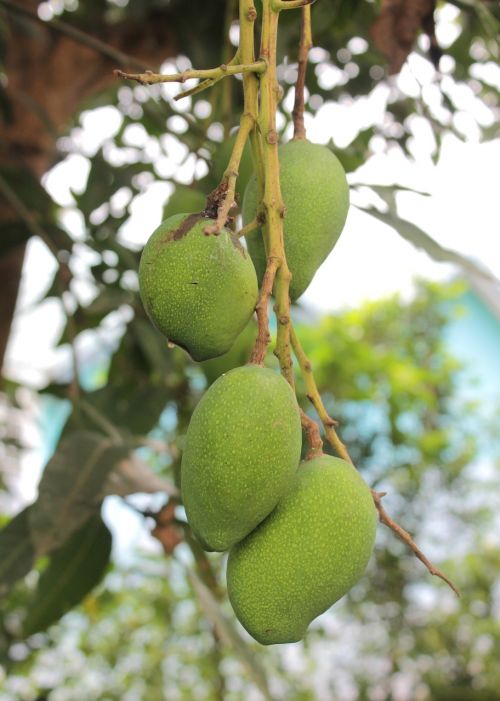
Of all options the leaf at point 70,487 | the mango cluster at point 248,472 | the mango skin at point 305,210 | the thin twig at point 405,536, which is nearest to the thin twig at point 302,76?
the mango skin at point 305,210

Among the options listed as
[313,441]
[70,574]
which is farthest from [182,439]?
[313,441]

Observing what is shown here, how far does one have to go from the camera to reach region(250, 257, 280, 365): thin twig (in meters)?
0.46

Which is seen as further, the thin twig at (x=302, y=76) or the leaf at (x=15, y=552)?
the leaf at (x=15, y=552)

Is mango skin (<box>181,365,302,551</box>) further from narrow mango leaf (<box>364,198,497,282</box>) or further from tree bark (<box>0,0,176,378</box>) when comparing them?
tree bark (<box>0,0,176,378</box>)

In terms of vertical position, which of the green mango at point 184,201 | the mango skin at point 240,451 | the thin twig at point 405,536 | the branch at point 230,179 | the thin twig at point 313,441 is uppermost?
the branch at point 230,179

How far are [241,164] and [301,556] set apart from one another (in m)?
0.37

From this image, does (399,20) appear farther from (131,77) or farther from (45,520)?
(45,520)

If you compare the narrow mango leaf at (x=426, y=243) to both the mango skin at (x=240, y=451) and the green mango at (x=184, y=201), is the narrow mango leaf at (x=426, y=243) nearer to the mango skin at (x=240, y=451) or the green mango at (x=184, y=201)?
the green mango at (x=184, y=201)

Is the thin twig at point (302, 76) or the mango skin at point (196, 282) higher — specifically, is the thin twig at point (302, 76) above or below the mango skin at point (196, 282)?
above

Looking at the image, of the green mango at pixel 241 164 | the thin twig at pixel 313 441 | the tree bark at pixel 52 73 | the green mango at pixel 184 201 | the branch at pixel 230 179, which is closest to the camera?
the branch at pixel 230 179

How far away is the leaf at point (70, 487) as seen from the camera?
0.77 m

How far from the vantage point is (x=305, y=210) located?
1.80 ft

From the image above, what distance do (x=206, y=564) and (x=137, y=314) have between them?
392mm

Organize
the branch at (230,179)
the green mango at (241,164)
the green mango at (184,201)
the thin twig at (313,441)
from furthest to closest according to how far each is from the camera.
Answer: the green mango at (184,201) → the green mango at (241,164) → the thin twig at (313,441) → the branch at (230,179)
